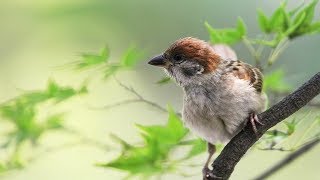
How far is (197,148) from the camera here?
737 millimetres

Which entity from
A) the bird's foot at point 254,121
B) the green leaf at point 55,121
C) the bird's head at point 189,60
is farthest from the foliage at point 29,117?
the bird's foot at point 254,121

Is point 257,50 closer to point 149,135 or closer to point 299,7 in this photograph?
point 299,7

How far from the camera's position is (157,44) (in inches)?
64.3

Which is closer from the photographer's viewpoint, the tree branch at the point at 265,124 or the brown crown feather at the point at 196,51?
the tree branch at the point at 265,124

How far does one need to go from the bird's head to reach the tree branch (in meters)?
0.14

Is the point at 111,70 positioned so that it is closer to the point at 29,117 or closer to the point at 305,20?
the point at 29,117

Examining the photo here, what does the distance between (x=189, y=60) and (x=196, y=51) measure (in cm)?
1

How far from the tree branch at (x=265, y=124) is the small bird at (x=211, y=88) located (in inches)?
3.4

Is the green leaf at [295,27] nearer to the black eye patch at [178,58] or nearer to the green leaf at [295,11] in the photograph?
the green leaf at [295,11]

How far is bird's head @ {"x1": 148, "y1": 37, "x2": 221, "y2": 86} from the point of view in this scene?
0.78 metres

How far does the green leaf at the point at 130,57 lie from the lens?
796 millimetres

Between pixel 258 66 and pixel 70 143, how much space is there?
0.24 meters

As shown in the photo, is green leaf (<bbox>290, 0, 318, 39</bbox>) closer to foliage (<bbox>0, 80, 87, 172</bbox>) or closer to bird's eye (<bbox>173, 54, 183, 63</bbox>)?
bird's eye (<bbox>173, 54, 183, 63</bbox>)

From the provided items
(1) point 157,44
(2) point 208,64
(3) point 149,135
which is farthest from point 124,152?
(1) point 157,44
